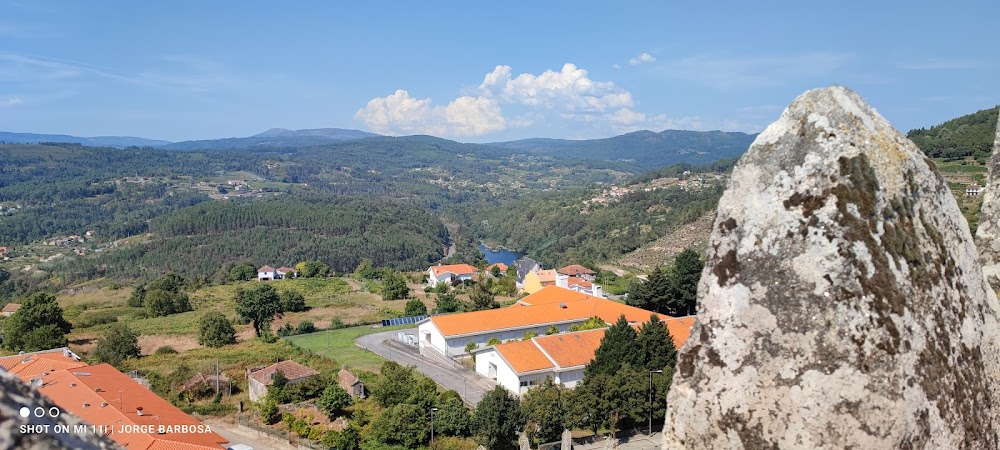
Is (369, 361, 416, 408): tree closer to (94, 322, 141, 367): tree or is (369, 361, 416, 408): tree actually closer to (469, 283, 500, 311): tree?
(94, 322, 141, 367): tree

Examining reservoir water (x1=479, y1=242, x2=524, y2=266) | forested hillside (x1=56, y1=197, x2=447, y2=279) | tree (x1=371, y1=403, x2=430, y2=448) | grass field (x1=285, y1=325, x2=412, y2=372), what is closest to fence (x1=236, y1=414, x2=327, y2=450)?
tree (x1=371, y1=403, x2=430, y2=448)

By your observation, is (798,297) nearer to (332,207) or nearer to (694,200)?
(694,200)

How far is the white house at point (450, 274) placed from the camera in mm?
68875

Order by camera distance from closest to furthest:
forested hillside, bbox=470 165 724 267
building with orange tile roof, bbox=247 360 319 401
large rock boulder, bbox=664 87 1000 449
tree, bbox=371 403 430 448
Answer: large rock boulder, bbox=664 87 1000 449 < tree, bbox=371 403 430 448 < building with orange tile roof, bbox=247 360 319 401 < forested hillside, bbox=470 165 724 267

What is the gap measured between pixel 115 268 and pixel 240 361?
266 ft

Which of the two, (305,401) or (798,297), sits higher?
(798,297)

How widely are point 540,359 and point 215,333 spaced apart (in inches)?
936

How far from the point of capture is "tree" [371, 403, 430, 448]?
2375 cm

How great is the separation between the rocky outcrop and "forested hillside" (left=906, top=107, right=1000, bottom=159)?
7100 centimetres

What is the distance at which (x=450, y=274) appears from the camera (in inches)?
2721

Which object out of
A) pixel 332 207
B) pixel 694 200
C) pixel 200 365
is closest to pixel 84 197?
pixel 332 207

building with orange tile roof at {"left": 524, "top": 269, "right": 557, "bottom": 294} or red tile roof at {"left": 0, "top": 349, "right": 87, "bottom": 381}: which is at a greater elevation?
red tile roof at {"left": 0, "top": 349, "right": 87, "bottom": 381}

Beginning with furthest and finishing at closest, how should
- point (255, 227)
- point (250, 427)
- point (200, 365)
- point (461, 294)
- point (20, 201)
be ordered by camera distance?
point (20, 201) < point (255, 227) < point (461, 294) < point (200, 365) < point (250, 427)

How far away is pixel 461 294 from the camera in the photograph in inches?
2416
